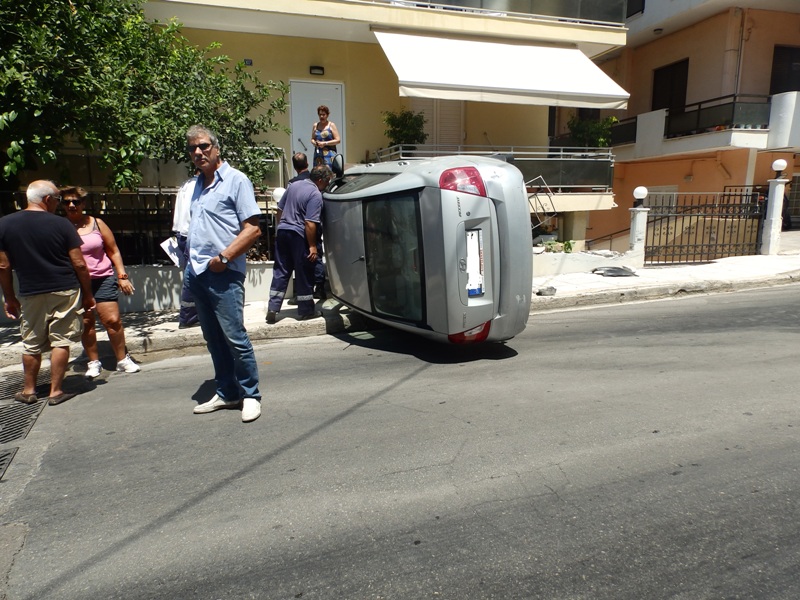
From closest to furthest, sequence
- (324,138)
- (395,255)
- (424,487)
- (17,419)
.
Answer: (424,487) → (17,419) → (395,255) → (324,138)

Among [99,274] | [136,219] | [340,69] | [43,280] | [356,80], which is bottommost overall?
[99,274]

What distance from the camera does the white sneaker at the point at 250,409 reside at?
4.11 m

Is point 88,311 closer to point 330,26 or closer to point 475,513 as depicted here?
point 475,513

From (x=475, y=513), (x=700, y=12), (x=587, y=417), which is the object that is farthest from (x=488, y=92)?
(x=700, y=12)

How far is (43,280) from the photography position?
4.44 metres

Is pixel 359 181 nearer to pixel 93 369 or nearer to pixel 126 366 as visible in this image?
pixel 126 366

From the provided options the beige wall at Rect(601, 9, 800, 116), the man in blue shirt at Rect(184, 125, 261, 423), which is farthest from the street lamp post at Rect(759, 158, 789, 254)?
the man in blue shirt at Rect(184, 125, 261, 423)

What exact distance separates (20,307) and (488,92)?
8.33m

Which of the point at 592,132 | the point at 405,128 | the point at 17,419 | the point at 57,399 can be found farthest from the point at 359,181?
the point at 592,132

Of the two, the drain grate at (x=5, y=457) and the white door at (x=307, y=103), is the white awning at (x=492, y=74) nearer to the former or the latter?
the white door at (x=307, y=103)

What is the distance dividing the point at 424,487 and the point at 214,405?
2008 millimetres

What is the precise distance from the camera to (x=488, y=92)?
10219 mm

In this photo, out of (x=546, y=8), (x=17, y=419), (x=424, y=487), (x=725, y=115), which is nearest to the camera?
(x=424, y=487)

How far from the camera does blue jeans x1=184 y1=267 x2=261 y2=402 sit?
13.2ft
